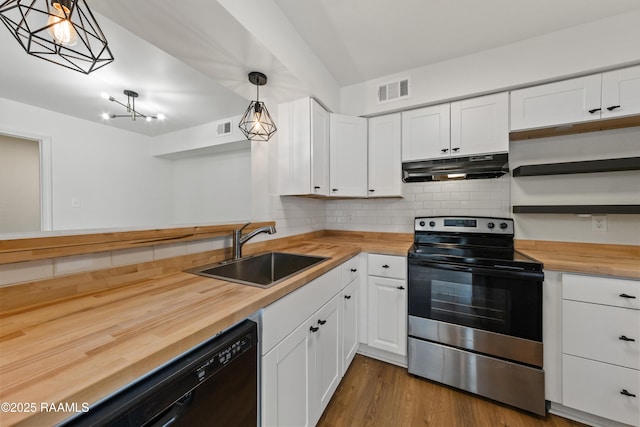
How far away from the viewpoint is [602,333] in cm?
133

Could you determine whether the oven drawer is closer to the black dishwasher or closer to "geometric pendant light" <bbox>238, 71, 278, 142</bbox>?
the black dishwasher

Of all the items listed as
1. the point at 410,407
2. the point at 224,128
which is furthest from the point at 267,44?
the point at 410,407

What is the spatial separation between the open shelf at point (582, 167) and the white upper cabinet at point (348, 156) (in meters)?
1.27

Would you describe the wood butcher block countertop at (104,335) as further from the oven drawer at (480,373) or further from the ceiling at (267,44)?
the oven drawer at (480,373)

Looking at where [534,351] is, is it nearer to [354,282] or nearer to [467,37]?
[354,282]

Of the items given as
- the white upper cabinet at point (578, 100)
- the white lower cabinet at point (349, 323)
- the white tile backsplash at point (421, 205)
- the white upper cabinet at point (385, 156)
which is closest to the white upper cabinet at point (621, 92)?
the white upper cabinet at point (578, 100)

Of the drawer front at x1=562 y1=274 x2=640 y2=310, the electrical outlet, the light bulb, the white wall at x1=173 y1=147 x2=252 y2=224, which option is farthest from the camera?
the white wall at x1=173 y1=147 x2=252 y2=224

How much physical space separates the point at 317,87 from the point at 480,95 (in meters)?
1.32

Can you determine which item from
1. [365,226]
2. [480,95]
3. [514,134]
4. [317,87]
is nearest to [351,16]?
[317,87]

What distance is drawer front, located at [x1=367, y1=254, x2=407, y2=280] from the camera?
72.1 inches

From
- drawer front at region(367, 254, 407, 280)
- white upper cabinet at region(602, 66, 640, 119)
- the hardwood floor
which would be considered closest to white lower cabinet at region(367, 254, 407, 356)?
drawer front at region(367, 254, 407, 280)

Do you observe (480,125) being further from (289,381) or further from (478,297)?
(289,381)

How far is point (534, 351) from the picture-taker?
1.46 m

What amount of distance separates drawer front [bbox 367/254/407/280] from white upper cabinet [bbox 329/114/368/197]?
0.66 metres
